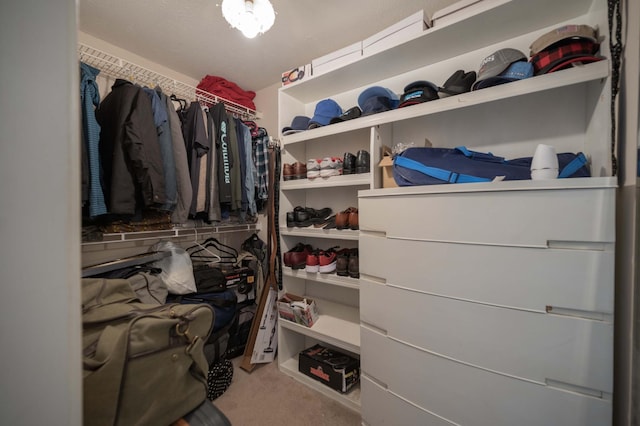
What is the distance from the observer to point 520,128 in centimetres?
112

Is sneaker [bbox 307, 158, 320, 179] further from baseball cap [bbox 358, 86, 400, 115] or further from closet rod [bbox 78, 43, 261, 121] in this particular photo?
closet rod [bbox 78, 43, 261, 121]

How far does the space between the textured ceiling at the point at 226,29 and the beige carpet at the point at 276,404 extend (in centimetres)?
225

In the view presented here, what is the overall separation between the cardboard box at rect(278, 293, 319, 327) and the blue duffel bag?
3.33ft

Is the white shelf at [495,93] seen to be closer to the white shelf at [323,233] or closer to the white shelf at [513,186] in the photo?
the white shelf at [513,186]

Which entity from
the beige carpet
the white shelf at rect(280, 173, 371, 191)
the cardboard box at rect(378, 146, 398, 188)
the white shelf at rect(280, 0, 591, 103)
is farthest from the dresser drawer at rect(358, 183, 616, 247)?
the beige carpet

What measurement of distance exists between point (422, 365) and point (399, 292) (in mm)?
285

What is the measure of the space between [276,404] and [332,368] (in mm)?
376

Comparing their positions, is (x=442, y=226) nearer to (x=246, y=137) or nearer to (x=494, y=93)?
(x=494, y=93)

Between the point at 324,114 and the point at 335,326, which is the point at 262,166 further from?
the point at 335,326

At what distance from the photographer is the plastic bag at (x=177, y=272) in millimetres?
1417

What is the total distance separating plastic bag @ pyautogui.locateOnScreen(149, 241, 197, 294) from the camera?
142 centimetres

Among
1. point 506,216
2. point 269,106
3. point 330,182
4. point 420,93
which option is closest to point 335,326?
point 330,182

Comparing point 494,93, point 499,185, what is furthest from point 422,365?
point 494,93

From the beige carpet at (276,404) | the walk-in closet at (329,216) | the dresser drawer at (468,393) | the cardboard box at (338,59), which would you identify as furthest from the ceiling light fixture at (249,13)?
the beige carpet at (276,404)
